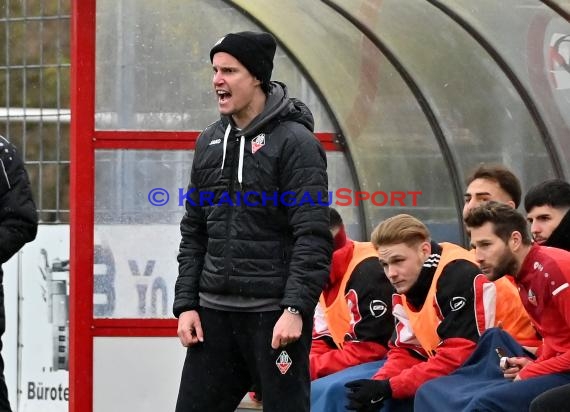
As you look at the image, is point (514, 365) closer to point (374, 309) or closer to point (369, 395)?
point (369, 395)

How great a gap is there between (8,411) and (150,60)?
7.98 feet

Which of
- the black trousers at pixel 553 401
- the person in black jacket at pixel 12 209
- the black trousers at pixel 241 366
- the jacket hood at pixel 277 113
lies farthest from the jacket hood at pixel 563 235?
the person in black jacket at pixel 12 209

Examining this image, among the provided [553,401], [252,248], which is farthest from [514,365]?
[252,248]

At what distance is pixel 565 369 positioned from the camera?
6410 mm

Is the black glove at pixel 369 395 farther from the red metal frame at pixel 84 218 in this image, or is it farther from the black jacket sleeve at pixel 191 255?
the red metal frame at pixel 84 218

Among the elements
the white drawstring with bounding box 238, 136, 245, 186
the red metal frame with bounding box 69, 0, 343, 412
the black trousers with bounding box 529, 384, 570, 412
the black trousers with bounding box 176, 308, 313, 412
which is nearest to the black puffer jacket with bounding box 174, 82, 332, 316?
the white drawstring with bounding box 238, 136, 245, 186

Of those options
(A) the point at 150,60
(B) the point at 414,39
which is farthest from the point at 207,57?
(B) the point at 414,39

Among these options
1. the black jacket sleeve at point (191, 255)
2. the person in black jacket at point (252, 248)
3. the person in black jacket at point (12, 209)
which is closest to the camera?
the person in black jacket at point (252, 248)

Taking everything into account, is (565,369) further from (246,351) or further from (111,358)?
(111,358)

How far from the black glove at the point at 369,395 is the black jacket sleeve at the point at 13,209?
1779 mm

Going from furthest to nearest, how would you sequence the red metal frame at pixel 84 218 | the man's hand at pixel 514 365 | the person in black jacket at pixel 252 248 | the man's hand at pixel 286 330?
the red metal frame at pixel 84 218, the man's hand at pixel 514 365, the person in black jacket at pixel 252 248, the man's hand at pixel 286 330

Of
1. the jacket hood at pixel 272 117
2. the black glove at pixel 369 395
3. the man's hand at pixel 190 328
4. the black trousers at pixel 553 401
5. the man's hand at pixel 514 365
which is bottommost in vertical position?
the black glove at pixel 369 395

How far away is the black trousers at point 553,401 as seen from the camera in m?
6.09

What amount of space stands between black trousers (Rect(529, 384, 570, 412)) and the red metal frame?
3.29 m
